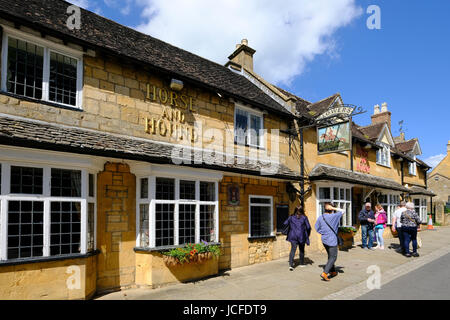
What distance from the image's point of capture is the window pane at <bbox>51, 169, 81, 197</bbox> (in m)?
5.99

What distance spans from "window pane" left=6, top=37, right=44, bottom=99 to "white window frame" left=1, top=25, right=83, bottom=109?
10 centimetres

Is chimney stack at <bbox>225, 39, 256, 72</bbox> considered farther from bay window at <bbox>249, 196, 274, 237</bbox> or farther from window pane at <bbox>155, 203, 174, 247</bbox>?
window pane at <bbox>155, 203, 174, 247</bbox>

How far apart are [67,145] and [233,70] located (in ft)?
32.8

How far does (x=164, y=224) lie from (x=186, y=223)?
2.30 feet

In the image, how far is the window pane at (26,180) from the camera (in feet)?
18.1

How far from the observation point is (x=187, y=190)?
8.10 metres

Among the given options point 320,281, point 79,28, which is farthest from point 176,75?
point 320,281

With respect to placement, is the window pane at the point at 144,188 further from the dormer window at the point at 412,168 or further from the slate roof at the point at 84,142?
the dormer window at the point at 412,168

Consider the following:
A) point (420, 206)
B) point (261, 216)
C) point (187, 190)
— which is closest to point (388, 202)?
point (420, 206)

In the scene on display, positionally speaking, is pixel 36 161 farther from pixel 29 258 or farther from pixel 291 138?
pixel 291 138

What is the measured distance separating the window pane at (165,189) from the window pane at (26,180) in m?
2.62

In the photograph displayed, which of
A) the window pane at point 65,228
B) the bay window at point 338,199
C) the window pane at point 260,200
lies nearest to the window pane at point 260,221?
the window pane at point 260,200

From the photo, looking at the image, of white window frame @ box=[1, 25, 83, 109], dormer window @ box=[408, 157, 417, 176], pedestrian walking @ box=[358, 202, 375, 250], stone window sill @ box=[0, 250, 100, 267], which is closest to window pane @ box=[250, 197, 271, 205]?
pedestrian walking @ box=[358, 202, 375, 250]
